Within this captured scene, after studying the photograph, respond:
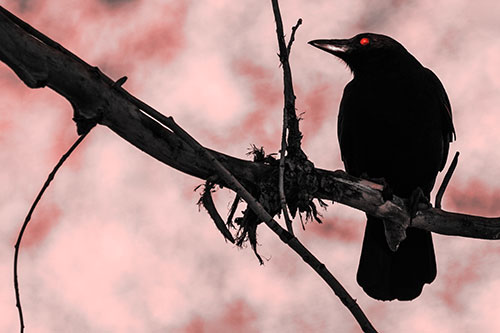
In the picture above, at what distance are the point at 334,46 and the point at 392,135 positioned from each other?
3.09ft

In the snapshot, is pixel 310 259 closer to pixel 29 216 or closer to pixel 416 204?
pixel 29 216

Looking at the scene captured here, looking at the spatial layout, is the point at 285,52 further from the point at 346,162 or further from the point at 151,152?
the point at 346,162

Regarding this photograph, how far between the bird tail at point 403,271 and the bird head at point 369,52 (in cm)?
126

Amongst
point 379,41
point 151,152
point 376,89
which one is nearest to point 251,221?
point 151,152

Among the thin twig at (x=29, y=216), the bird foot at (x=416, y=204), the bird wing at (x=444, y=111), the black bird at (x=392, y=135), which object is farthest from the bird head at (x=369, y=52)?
the thin twig at (x=29, y=216)

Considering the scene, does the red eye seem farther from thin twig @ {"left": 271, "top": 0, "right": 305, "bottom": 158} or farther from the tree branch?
thin twig @ {"left": 271, "top": 0, "right": 305, "bottom": 158}

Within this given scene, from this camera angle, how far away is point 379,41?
536 centimetres

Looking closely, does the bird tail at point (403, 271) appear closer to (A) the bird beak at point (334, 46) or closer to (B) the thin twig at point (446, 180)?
(B) the thin twig at point (446, 180)

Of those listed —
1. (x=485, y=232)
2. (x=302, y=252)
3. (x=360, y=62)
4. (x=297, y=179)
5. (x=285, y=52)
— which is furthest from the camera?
(x=360, y=62)

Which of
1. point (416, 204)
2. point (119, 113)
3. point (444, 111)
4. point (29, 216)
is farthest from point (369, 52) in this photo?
point (29, 216)

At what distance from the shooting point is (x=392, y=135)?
4949mm

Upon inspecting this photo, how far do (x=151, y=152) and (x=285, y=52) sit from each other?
719 millimetres

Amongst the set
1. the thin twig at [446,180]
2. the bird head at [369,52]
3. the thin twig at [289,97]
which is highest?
the bird head at [369,52]

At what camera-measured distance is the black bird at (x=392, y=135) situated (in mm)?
4957
